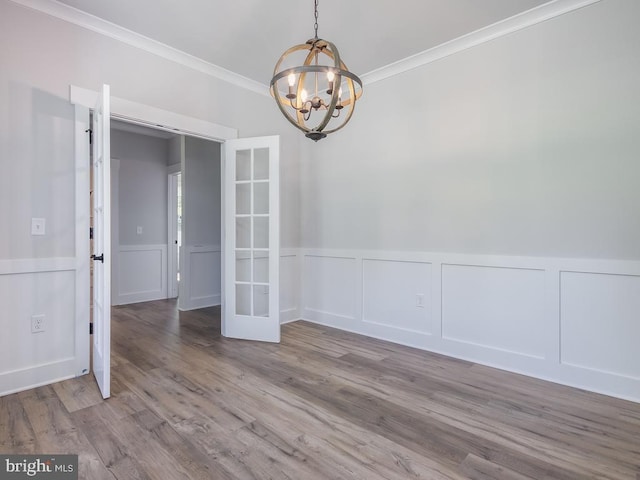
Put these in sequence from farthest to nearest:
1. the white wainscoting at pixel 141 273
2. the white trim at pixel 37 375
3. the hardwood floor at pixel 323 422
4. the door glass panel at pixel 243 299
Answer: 1. the white wainscoting at pixel 141 273
2. the door glass panel at pixel 243 299
3. the white trim at pixel 37 375
4. the hardwood floor at pixel 323 422

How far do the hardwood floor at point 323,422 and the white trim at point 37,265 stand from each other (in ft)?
2.73

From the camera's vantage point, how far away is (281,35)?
2.90 m

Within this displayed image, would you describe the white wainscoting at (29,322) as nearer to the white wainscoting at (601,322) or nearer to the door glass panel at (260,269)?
the door glass panel at (260,269)

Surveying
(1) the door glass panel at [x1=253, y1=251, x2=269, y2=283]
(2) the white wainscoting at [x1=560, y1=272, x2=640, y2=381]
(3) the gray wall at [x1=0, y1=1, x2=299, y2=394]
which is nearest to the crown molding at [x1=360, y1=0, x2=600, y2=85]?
(2) the white wainscoting at [x1=560, y1=272, x2=640, y2=381]

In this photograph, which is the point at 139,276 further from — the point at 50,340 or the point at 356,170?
the point at 356,170

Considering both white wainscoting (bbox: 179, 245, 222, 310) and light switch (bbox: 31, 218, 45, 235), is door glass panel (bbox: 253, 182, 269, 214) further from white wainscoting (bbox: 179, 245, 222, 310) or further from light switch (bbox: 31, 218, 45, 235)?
white wainscoting (bbox: 179, 245, 222, 310)

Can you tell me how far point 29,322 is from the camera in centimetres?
249

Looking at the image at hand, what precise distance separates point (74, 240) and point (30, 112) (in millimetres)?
943

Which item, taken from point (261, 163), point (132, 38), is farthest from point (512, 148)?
point (132, 38)

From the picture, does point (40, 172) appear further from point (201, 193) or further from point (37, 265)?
point (201, 193)

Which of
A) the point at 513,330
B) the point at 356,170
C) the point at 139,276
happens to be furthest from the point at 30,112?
the point at 513,330

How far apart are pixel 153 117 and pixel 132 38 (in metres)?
0.64

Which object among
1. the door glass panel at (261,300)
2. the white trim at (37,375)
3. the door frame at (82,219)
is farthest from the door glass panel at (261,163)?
the white trim at (37,375)

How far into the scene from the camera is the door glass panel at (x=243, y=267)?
372 centimetres
